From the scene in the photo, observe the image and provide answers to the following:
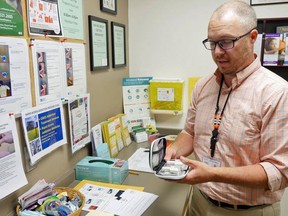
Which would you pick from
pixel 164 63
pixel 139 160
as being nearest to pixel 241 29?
pixel 139 160

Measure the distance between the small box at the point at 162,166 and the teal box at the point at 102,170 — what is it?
1.28ft

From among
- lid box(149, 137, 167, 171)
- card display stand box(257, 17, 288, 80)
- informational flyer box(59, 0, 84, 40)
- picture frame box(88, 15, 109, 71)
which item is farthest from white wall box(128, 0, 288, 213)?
lid box(149, 137, 167, 171)

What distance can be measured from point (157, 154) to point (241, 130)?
0.37 meters

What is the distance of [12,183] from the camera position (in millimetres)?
1127

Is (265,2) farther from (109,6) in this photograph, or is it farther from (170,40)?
(109,6)

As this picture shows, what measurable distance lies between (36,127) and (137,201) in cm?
60

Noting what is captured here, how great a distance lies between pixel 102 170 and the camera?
155cm

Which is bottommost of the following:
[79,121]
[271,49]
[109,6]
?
[79,121]

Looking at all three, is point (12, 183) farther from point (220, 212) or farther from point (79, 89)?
point (220, 212)

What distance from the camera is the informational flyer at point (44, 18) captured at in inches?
48.0

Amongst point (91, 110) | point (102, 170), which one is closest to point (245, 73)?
point (102, 170)

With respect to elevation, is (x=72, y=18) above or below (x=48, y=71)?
above

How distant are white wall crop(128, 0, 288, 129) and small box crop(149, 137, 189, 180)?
1226 mm

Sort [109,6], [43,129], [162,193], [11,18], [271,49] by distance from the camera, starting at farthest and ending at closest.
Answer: [271,49] < [109,6] < [162,193] < [43,129] < [11,18]
